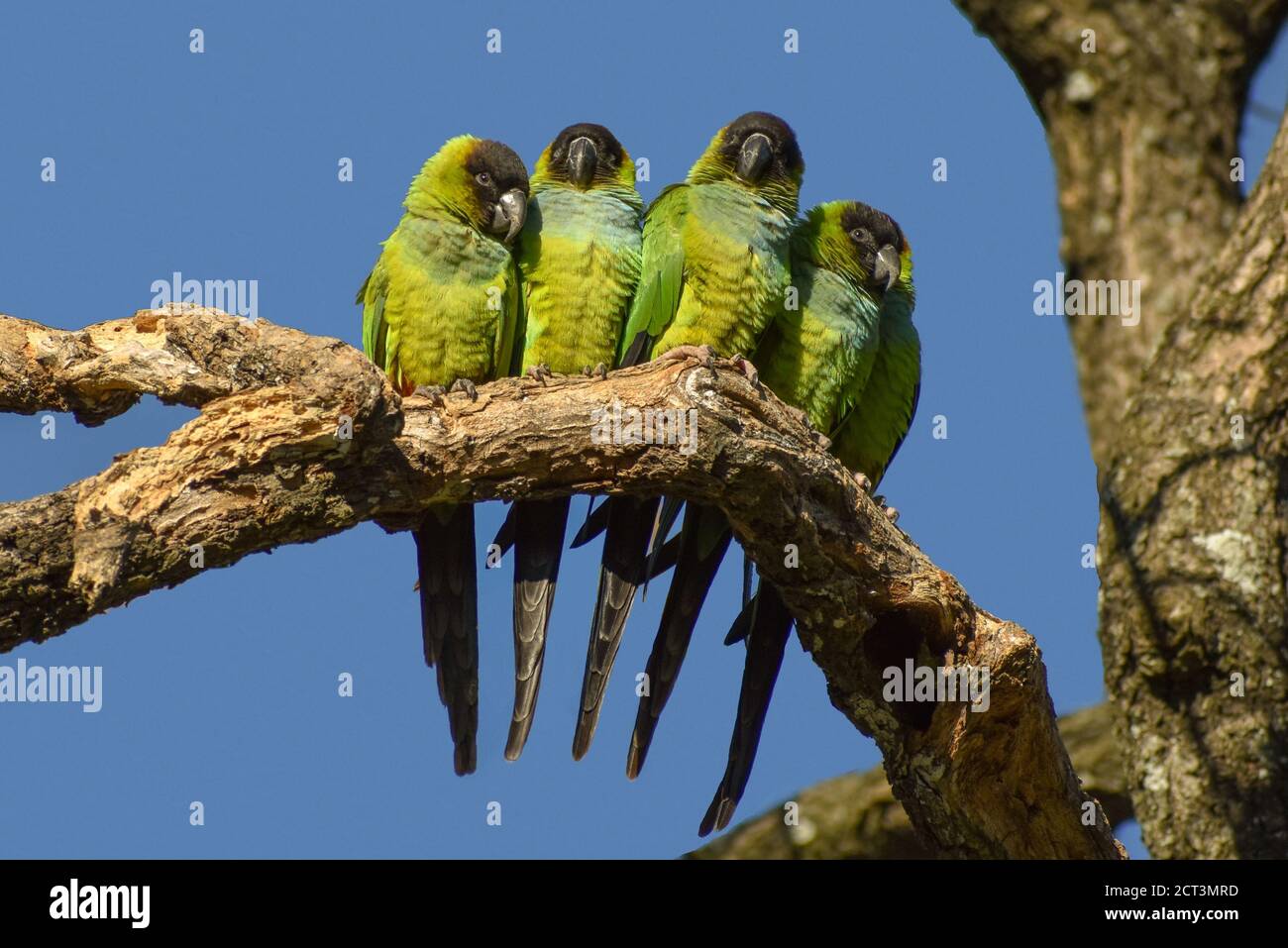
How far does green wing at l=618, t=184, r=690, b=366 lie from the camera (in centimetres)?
678

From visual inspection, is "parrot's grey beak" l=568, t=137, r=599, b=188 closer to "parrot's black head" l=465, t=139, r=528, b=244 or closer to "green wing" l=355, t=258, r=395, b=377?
"parrot's black head" l=465, t=139, r=528, b=244

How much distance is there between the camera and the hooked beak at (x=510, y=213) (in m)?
6.84

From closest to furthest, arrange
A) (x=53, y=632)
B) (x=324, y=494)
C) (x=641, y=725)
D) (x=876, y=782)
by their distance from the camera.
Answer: (x=53, y=632) < (x=324, y=494) < (x=641, y=725) < (x=876, y=782)

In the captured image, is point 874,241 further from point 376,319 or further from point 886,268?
point 376,319

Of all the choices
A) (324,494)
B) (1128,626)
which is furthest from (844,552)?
(324,494)

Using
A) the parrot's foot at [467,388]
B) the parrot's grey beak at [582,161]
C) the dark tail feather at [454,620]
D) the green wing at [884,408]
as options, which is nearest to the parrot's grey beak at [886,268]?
the green wing at [884,408]

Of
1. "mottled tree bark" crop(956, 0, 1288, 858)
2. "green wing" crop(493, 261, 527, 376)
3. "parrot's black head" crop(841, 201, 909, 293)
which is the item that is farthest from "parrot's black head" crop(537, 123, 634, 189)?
"mottled tree bark" crop(956, 0, 1288, 858)

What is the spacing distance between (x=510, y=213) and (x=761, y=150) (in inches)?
53.3

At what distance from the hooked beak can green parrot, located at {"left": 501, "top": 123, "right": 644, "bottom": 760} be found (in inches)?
4.5

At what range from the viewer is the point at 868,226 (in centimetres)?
740

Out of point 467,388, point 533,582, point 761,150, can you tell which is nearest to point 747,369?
point 467,388

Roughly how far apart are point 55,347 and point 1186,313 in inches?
160

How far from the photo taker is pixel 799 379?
7.02 meters
